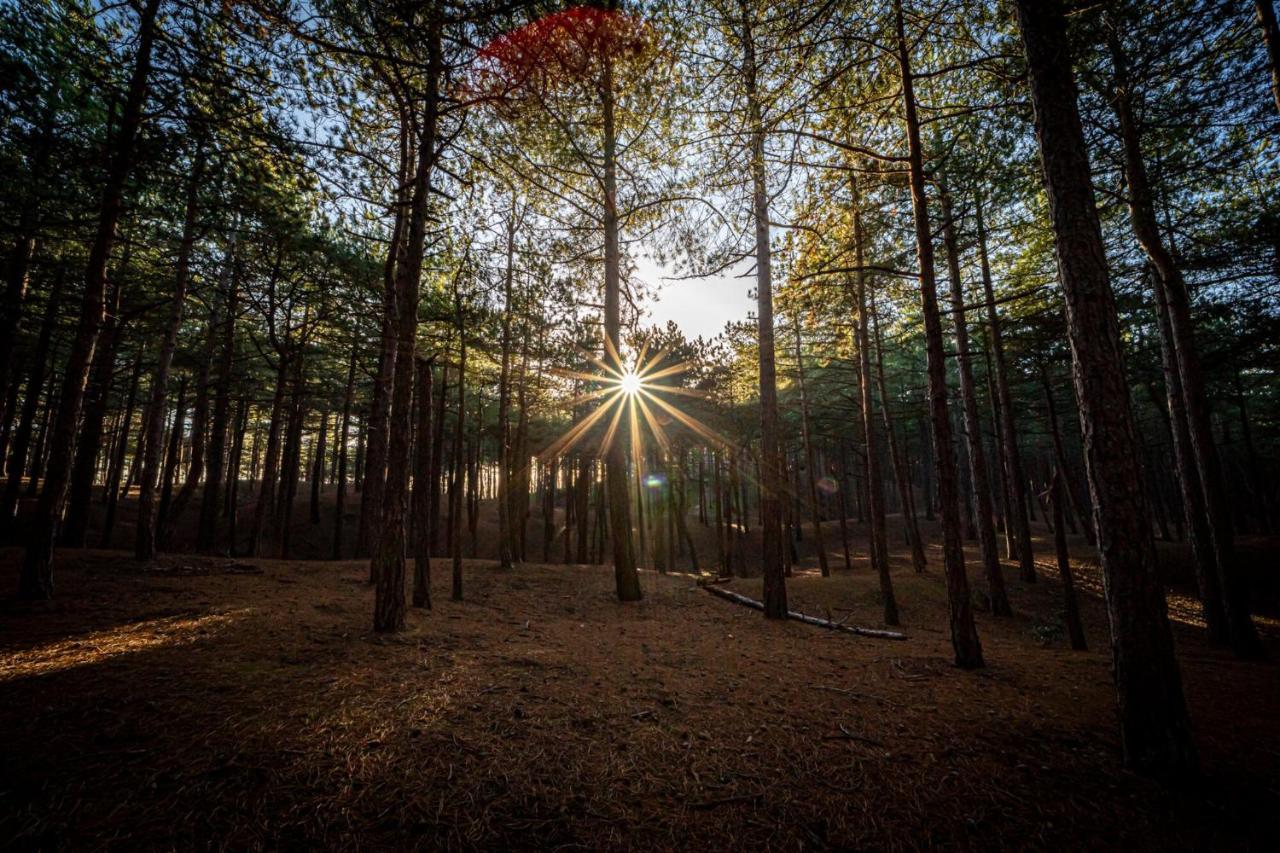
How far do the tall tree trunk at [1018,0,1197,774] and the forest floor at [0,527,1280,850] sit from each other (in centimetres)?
45

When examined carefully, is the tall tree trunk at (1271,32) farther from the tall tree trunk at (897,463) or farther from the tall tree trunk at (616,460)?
the tall tree trunk at (616,460)

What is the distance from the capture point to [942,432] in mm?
6305

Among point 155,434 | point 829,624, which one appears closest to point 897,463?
point 829,624

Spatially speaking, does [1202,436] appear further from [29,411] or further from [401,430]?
[29,411]

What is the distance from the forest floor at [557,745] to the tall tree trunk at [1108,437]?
453 millimetres

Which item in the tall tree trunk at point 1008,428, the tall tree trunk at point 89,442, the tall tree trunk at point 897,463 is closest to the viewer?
the tall tree trunk at point 89,442

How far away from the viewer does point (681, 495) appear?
25.1m

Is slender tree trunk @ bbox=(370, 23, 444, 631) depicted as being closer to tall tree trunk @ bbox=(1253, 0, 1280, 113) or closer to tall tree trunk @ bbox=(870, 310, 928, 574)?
→ tall tree trunk @ bbox=(1253, 0, 1280, 113)

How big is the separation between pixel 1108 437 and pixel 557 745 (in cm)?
534

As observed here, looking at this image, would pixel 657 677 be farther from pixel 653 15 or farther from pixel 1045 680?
pixel 653 15

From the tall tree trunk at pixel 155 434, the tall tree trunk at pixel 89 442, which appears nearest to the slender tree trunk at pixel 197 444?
the tall tree trunk at pixel 89 442

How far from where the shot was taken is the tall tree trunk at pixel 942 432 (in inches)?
244

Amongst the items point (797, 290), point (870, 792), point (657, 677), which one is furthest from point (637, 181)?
point (870, 792)

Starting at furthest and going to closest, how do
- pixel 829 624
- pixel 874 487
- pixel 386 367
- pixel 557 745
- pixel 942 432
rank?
1. pixel 874 487
2. pixel 386 367
3. pixel 829 624
4. pixel 942 432
5. pixel 557 745
